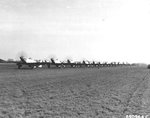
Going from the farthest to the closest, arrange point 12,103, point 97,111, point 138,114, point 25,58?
point 25,58, point 12,103, point 97,111, point 138,114

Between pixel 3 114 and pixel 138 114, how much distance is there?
4.54 m

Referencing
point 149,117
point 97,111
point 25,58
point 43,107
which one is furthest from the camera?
point 25,58

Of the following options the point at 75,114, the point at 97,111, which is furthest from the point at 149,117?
the point at 75,114

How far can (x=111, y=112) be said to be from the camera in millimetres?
7430

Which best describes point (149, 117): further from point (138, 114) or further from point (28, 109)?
point (28, 109)

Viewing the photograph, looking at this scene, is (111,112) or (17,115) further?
(111,112)

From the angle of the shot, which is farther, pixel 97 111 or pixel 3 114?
pixel 97 111

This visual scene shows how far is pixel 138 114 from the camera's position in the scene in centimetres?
703

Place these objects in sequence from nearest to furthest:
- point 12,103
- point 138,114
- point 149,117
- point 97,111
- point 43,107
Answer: point 149,117, point 138,114, point 97,111, point 43,107, point 12,103

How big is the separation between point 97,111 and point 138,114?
1.45 metres

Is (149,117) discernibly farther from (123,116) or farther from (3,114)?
(3,114)

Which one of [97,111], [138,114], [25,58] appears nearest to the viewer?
[138,114]

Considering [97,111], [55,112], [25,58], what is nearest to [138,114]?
[97,111]

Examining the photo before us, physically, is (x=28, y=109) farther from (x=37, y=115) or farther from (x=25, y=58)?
(x=25, y=58)
